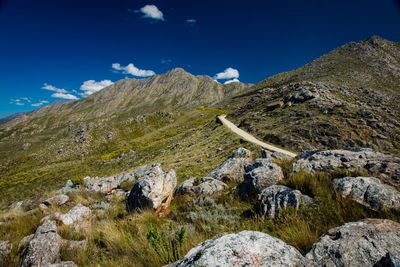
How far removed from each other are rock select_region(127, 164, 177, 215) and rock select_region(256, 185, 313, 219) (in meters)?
3.88

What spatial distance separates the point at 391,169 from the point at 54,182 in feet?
217

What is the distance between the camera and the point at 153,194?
857 centimetres

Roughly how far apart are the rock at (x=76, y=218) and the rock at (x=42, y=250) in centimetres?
152

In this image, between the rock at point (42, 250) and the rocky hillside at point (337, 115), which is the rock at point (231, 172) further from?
the rocky hillside at point (337, 115)

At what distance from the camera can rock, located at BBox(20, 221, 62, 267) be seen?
199 inches

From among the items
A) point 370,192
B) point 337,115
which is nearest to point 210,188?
point 370,192

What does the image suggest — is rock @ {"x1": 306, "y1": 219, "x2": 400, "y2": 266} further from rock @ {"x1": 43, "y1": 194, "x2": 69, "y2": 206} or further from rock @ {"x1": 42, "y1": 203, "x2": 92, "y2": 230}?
rock @ {"x1": 43, "y1": 194, "x2": 69, "y2": 206}

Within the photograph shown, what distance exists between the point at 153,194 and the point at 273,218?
4.78 meters

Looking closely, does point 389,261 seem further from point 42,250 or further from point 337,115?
point 337,115

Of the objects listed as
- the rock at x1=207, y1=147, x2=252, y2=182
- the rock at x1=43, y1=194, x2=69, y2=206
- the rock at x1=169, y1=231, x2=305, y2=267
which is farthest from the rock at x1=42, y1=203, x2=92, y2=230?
the rock at x1=207, y1=147, x2=252, y2=182

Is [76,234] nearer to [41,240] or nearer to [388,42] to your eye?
[41,240]

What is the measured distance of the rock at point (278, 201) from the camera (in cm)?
522

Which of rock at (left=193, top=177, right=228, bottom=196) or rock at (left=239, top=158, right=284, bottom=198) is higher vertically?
rock at (left=239, top=158, right=284, bottom=198)

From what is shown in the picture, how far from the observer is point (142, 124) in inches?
4291
